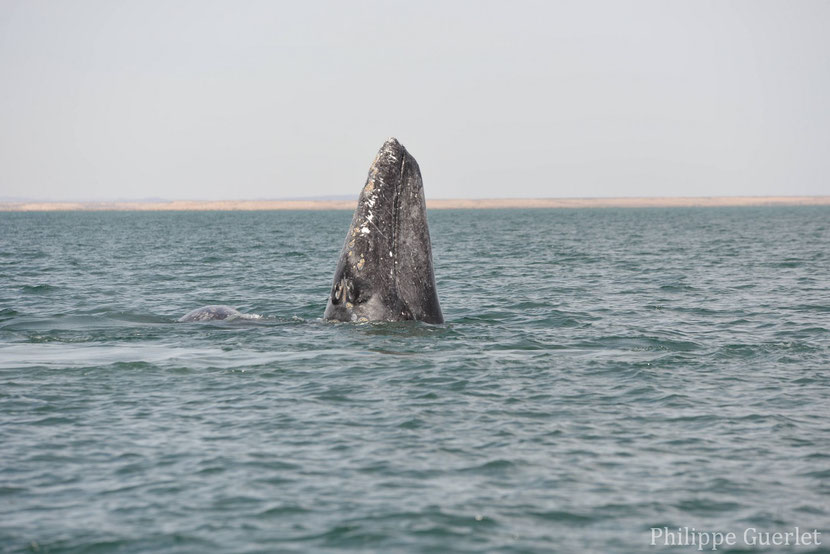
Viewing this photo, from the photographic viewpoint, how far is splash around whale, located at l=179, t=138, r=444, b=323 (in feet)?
42.1

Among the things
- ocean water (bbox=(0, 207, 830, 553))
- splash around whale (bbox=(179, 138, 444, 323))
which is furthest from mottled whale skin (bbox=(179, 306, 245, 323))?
splash around whale (bbox=(179, 138, 444, 323))

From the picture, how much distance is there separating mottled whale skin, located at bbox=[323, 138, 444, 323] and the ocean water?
0.40m

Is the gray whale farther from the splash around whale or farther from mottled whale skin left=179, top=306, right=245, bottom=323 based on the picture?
the splash around whale

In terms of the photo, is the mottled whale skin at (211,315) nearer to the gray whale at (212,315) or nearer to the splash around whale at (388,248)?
the gray whale at (212,315)

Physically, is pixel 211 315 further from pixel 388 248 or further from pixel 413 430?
pixel 413 430

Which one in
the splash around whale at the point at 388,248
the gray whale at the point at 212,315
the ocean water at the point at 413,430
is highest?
the splash around whale at the point at 388,248

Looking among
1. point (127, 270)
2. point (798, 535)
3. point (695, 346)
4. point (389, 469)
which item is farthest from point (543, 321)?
point (127, 270)

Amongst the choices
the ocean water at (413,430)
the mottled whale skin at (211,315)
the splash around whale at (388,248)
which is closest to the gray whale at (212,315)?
the mottled whale skin at (211,315)

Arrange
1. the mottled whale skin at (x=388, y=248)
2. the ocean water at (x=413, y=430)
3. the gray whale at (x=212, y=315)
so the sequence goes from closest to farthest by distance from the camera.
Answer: the ocean water at (x=413, y=430)
the mottled whale skin at (x=388, y=248)
the gray whale at (x=212, y=315)

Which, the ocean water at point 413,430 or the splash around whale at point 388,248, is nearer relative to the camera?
the ocean water at point 413,430

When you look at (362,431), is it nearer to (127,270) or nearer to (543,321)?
(543,321)

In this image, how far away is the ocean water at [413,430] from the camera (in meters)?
6.53

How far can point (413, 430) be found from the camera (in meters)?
8.93

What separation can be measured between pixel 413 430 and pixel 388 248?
172 inches
